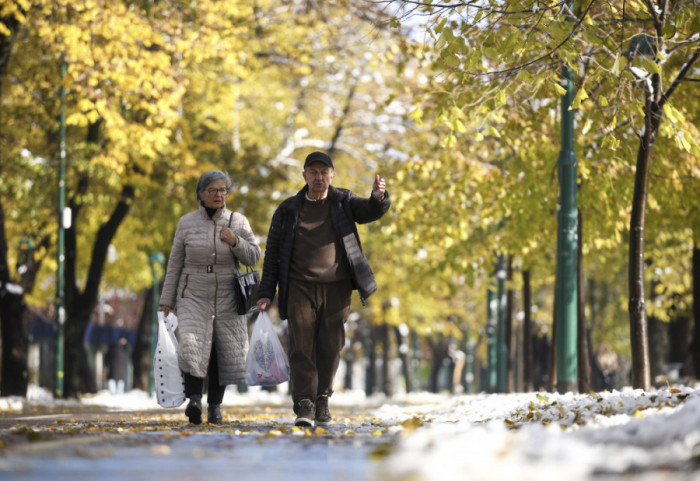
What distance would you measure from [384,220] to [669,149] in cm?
868

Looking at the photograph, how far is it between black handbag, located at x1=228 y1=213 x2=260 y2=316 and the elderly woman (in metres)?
→ 0.10

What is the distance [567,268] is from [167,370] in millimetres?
5370

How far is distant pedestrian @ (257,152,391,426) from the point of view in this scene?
344 inches

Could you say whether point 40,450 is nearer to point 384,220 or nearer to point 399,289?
point 384,220

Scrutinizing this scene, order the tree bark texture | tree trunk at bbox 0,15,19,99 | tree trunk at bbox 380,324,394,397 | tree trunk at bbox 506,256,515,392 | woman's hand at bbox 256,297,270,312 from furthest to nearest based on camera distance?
1. tree trunk at bbox 380,324,394,397
2. tree trunk at bbox 506,256,515,392
3. the tree bark texture
4. tree trunk at bbox 0,15,19,99
5. woman's hand at bbox 256,297,270,312

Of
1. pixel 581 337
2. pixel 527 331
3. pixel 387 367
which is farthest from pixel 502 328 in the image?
pixel 387 367

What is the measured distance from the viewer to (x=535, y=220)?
1800cm

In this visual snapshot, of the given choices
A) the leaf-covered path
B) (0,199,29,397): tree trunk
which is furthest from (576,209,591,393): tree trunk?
(0,199,29,397): tree trunk

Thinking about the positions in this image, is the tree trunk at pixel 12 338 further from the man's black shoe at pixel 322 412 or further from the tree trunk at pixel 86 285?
the man's black shoe at pixel 322 412

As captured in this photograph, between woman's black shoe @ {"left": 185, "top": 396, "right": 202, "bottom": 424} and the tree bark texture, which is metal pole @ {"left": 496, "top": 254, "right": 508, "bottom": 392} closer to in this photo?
the tree bark texture

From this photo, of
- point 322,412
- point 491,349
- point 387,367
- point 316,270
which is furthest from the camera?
point 387,367

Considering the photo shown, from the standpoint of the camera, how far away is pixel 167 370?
31.2ft

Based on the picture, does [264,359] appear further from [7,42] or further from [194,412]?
[7,42]

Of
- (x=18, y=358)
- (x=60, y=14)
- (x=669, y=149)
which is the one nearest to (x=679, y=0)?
(x=669, y=149)
